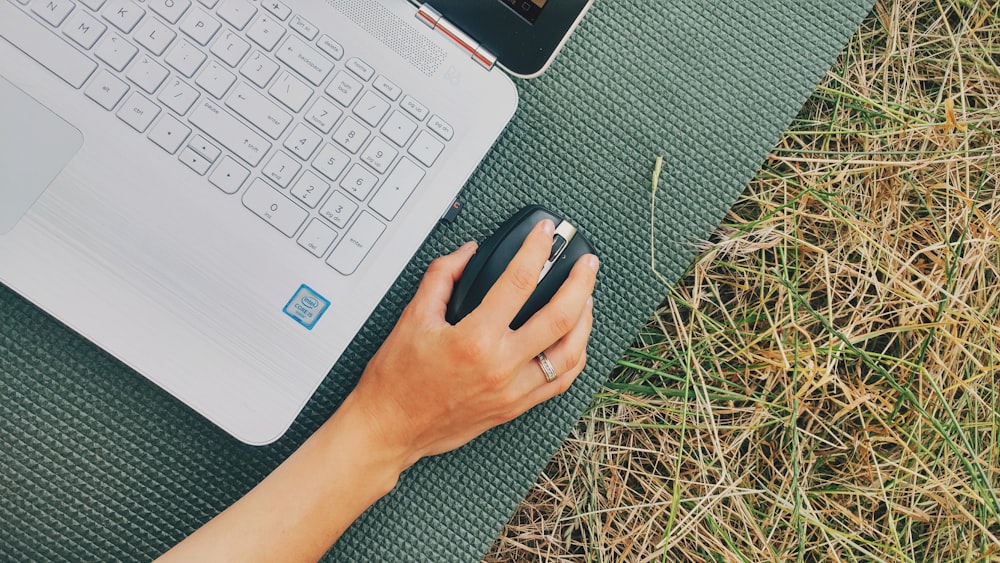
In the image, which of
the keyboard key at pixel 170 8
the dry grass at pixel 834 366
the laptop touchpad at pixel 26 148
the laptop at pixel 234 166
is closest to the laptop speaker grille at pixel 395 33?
the laptop at pixel 234 166

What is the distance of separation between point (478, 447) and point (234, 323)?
242 mm

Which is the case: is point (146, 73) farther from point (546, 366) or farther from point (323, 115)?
point (546, 366)

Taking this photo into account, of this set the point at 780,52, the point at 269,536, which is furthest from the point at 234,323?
the point at 780,52

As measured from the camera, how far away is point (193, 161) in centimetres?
47

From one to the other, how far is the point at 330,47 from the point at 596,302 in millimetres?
316

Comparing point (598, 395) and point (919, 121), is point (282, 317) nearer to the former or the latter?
point (598, 395)

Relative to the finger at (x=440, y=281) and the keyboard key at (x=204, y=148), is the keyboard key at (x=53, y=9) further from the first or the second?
the finger at (x=440, y=281)

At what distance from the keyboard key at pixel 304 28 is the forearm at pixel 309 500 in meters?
0.28

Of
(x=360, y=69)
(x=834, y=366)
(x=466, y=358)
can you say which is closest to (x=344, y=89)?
(x=360, y=69)

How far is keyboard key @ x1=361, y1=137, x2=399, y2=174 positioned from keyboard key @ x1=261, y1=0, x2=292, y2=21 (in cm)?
11

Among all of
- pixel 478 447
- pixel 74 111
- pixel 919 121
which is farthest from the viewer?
pixel 919 121

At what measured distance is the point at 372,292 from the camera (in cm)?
49

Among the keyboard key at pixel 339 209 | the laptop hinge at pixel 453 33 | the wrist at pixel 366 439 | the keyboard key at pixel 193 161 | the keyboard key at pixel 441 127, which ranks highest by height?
the laptop hinge at pixel 453 33

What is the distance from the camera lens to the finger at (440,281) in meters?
0.53
